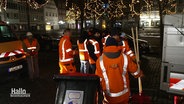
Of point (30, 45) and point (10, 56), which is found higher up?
point (30, 45)

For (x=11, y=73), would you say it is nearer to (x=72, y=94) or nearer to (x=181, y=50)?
(x=72, y=94)

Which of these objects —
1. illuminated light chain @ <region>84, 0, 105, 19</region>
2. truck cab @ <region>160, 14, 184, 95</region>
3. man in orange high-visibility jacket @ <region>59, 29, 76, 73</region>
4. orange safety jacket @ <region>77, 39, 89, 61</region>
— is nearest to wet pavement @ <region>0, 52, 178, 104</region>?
man in orange high-visibility jacket @ <region>59, 29, 76, 73</region>

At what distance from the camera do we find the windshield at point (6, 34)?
8.76 meters

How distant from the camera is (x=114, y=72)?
12.6 feet

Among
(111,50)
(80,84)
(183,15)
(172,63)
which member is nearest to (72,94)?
(80,84)

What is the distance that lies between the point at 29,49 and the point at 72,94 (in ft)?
18.4

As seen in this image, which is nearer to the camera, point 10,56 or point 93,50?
point 93,50

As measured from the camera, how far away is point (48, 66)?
12227 millimetres

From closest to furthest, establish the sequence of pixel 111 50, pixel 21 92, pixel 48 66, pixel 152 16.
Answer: pixel 111 50 < pixel 21 92 < pixel 48 66 < pixel 152 16

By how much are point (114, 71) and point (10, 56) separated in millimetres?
5463

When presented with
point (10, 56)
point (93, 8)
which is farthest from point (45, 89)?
point (93, 8)

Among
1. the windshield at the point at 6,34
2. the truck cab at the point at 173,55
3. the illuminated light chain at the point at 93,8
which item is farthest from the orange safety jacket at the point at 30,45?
the illuminated light chain at the point at 93,8

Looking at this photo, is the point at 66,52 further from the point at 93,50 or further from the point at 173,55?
the point at 173,55

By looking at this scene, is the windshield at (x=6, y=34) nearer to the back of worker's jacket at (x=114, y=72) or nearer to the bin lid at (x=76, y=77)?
the bin lid at (x=76, y=77)
